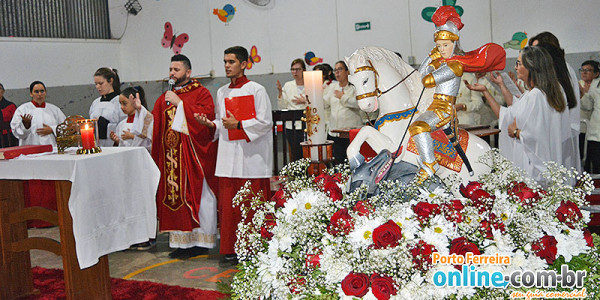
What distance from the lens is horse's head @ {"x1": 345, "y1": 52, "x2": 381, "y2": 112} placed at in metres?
2.38

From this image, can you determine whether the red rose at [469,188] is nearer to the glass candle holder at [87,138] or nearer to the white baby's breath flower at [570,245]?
the white baby's breath flower at [570,245]

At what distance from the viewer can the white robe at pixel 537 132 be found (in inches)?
141

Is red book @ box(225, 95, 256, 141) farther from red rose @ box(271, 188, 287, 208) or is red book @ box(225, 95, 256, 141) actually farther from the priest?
red rose @ box(271, 188, 287, 208)

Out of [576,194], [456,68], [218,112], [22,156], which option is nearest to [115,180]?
[22,156]

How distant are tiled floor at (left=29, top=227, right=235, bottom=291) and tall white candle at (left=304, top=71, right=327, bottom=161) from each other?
4.10 feet

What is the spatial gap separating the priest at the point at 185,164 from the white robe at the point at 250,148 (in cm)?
19

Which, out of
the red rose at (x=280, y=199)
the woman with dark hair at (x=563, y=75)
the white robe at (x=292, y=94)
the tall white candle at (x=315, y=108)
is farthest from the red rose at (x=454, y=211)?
the white robe at (x=292, y=94)

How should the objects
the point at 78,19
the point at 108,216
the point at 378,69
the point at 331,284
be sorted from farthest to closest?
the point at 78,19 → the point at 108,216 → the point at 378,69 → the point at 331,284

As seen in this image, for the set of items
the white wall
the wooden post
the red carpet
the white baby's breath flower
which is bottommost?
the red carpet

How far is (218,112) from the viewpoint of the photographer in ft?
15.5

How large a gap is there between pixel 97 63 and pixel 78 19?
789 millimetres

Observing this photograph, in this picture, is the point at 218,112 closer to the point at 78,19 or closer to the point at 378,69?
the point at 378,69

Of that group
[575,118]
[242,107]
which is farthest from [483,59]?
[242,107]

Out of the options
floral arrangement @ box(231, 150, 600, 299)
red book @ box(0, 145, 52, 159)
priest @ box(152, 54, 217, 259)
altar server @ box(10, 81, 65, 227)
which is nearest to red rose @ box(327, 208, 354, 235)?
floral arrangement @ box(231, 150, 600, 299)
